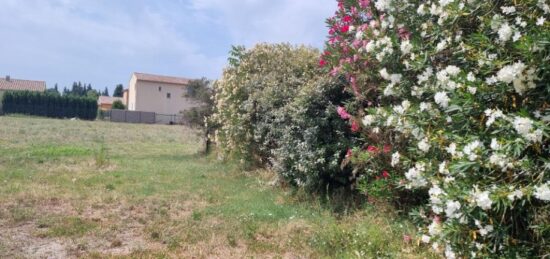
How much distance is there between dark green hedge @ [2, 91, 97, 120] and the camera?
147ft

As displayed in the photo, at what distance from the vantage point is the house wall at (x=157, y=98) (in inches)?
2034

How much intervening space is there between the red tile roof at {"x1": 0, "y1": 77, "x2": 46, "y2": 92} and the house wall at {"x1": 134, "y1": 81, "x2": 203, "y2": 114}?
15406 millimetres

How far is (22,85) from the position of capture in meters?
58.7

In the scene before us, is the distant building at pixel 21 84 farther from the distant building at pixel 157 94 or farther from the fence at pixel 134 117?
the fence at pixel 134 117

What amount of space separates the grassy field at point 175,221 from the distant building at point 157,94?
43646mm

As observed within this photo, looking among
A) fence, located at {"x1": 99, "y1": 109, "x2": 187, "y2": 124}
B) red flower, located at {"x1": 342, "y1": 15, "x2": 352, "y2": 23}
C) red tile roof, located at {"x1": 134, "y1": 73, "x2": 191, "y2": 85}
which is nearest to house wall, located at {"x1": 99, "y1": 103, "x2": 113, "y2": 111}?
red tile roof, located at {"x1": 134, "y1": 73, "x2": 191, "y2": 85}

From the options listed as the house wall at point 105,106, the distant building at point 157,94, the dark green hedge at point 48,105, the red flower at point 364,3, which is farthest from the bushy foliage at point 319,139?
the house wall at point 105,106

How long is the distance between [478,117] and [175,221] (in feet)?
12.8

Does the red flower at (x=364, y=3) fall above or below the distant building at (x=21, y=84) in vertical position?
below

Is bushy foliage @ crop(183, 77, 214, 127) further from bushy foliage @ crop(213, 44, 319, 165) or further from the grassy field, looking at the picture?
the grassy field

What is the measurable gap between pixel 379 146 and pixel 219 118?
25.7ft

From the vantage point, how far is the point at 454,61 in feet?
10.8

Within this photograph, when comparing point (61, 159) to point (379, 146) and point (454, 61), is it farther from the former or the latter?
point (454, 61)

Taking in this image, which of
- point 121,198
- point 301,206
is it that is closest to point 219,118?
point 121,198
